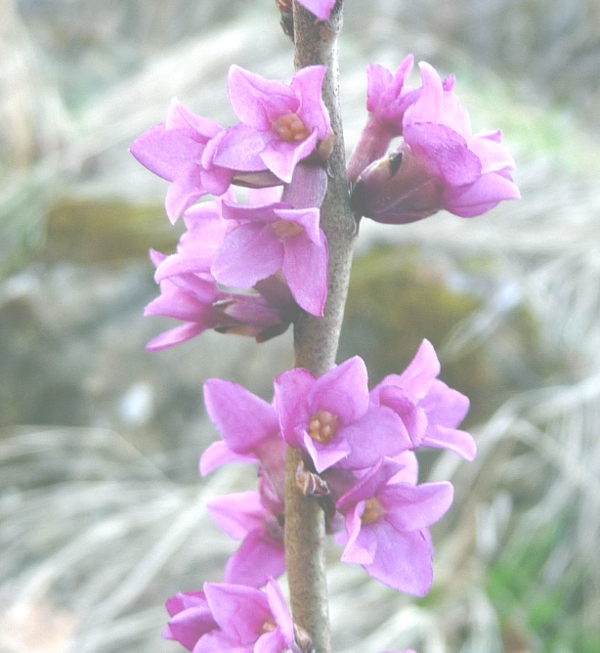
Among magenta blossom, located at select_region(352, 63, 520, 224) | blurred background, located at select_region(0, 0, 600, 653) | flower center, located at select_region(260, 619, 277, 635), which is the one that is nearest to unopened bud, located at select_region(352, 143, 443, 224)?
magenta blossom, located at select_region(352, 63, 520, 224)

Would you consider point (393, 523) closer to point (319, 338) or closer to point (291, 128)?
point (319, 338)

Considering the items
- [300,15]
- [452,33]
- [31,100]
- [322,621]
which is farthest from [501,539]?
[452,33]

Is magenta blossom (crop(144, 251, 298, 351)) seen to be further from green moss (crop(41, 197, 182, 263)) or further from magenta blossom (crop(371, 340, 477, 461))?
green moss (crop(41, 197, 182, 263))

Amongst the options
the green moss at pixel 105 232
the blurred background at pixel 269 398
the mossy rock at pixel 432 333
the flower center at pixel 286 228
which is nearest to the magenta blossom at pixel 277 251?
the flower center at pixel 286 228

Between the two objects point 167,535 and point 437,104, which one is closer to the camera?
point 437,104

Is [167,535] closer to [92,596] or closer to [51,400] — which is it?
[92,596]

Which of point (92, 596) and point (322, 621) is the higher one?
point (322, 621)
